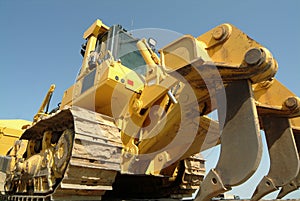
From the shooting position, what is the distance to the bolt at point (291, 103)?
3342 mm

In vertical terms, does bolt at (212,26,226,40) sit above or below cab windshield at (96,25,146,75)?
below

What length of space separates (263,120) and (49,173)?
304 centimetres

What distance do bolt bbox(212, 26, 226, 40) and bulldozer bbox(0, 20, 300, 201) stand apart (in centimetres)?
1

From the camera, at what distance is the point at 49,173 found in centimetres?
421

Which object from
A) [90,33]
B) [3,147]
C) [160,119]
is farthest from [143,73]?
[3,147]

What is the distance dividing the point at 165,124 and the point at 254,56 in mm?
1726

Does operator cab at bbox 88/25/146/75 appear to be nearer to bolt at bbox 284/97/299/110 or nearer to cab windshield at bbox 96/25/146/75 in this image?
cab windshield at bbox 96/25/146/75

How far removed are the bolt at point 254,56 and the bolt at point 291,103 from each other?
1205 mm

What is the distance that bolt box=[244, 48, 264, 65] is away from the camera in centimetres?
246

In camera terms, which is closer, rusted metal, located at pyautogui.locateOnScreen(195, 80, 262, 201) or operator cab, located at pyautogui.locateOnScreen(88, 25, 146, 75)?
rusted metal, located at pyautogui.locateOnScreen(195, 80, 262, 201)

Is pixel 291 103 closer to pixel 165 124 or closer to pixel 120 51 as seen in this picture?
pixel 165 124

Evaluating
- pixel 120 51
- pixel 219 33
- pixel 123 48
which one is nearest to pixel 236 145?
pixel 219 33

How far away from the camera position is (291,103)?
337 centimetres

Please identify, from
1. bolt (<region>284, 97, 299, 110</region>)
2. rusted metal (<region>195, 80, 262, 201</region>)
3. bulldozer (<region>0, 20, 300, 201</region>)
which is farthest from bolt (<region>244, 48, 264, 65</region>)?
bolt (<region>284, 97, 299, 110</region>)
